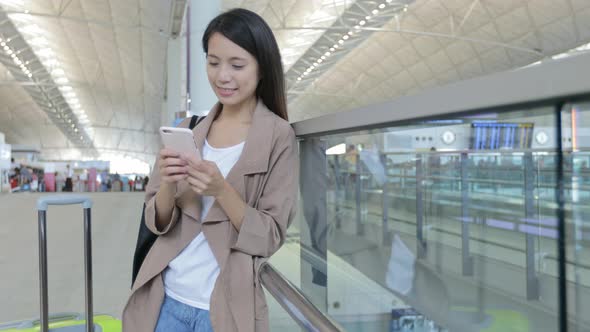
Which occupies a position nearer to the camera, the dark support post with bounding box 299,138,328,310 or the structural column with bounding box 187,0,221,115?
the dark support post with bounding box 299,138,328,310

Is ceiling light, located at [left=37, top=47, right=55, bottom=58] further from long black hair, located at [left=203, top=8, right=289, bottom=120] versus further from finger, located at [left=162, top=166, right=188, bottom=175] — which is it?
finger, located at [left=162, top=166, right=188, bottom=175]

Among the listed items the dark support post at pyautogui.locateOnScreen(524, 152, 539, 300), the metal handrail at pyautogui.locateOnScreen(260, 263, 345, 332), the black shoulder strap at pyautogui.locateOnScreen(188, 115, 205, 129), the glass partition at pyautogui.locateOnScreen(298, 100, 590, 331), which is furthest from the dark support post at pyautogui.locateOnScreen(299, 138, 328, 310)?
the dark support post at pyautogui.locateOnScreen(524, 152, 539, 300)

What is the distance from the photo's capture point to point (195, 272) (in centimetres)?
163

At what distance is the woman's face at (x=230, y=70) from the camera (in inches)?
65.9

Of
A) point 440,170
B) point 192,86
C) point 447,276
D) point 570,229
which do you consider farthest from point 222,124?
point 192,86

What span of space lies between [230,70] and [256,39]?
12 centimetres

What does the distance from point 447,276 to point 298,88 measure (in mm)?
44167

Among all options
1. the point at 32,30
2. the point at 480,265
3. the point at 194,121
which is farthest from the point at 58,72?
the point at 480,265

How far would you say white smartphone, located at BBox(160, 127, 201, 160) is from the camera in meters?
1.50

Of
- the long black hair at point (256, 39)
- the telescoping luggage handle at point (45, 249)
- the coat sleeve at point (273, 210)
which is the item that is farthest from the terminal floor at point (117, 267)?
the telescoping luggage handle at point (45, 249)

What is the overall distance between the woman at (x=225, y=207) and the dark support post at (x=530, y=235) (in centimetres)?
64

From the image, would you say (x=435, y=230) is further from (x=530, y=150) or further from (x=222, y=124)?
(x=530, y=150)

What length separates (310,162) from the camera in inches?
109

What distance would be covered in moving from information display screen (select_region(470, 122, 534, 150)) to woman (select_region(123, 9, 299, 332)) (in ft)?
1.91
